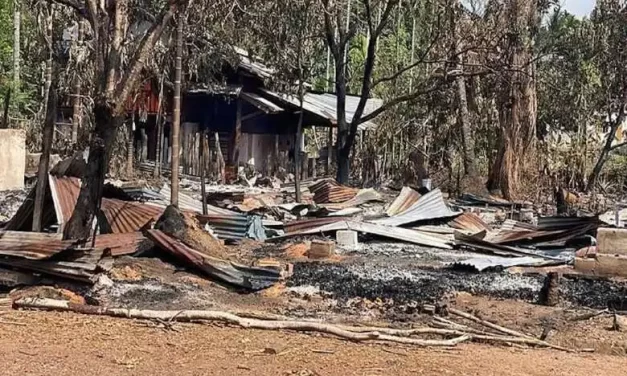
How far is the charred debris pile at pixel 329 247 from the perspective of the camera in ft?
30.6

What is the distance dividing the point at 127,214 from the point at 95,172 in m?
2.37

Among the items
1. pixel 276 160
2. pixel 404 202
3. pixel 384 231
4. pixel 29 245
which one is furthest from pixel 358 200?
pixel 276 160

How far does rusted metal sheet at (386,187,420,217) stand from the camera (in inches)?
618

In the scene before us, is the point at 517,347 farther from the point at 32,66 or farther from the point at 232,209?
the point at 32,66

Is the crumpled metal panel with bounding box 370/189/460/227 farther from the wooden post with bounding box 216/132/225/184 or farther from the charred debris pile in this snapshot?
the wooden post with bounding box 216/132/225/184

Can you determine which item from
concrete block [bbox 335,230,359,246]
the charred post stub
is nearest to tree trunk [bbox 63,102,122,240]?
concrete block [bbox 335,230,359,246]

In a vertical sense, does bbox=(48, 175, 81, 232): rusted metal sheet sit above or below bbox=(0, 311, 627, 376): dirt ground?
above

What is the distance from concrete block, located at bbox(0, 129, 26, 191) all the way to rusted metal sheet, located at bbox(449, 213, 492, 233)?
34.7ft

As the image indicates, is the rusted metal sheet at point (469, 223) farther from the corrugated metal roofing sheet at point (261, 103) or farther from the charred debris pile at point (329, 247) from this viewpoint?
the corrugated metal roofing sheet at point (261, 103)

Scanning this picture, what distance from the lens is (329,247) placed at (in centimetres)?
1198

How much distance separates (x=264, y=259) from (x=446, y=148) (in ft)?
51.3

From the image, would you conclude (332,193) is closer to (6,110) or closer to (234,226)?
(234,226)

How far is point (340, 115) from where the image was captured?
22766 millimetres

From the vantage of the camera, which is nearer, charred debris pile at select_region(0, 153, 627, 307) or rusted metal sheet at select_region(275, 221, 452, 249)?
charred debris pile at select_region(0, 153, 627, 307)
